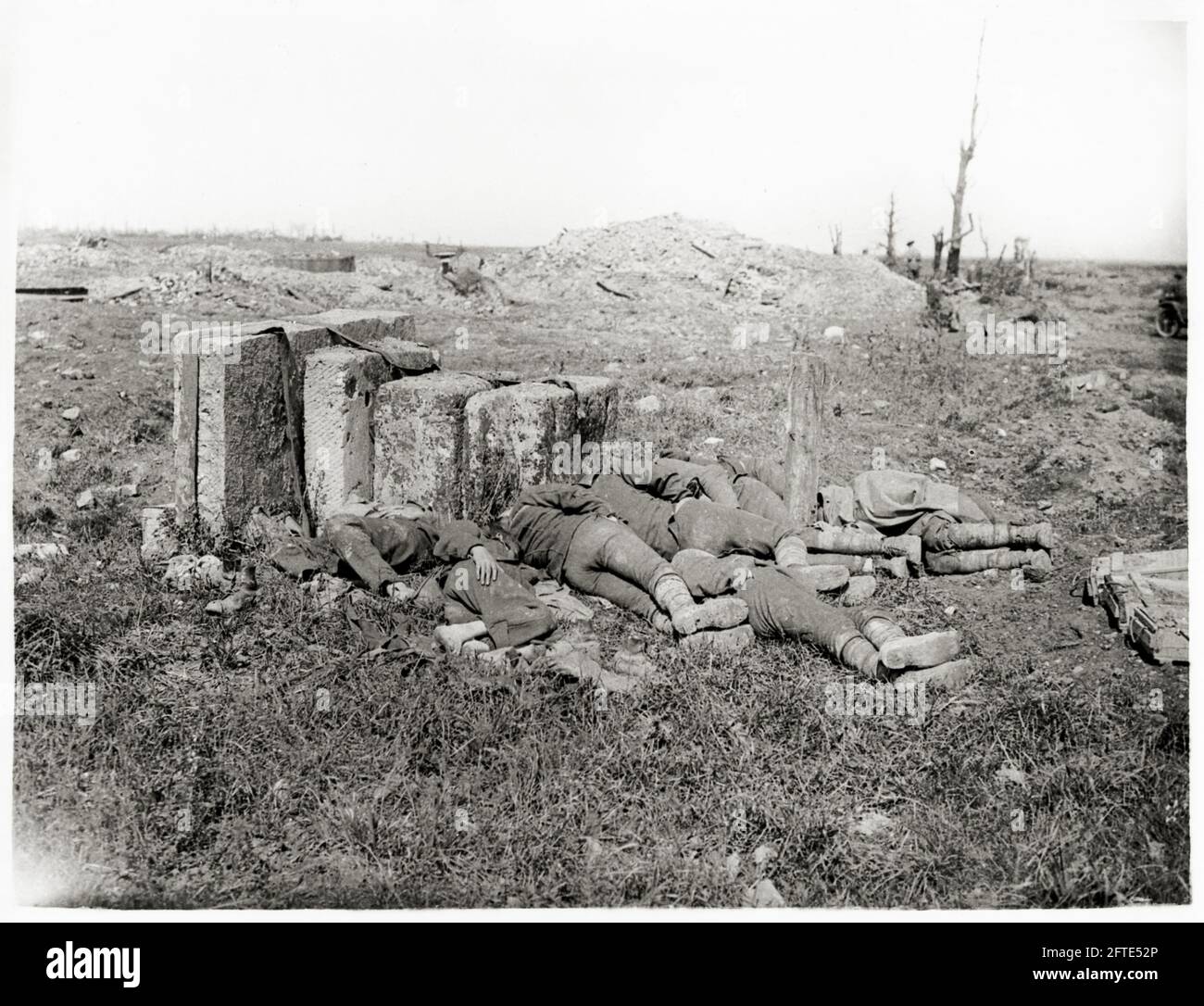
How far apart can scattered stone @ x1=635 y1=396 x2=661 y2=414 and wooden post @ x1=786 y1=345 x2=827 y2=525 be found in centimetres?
305

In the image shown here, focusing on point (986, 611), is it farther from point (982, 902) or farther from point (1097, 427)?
point (1097, 427)

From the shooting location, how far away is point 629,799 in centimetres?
398

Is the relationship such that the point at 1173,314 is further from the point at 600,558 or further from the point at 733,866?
the point at 733,866

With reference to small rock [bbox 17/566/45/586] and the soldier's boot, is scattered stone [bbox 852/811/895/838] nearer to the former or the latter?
the soldier's boot

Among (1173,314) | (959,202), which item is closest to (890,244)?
(959,202)

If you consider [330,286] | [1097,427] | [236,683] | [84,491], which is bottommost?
[236,683]

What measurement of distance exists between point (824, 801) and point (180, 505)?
4205 mm

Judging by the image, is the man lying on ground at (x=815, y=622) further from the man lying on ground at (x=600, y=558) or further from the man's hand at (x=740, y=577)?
the man lying on ground at (x=600, y=558)

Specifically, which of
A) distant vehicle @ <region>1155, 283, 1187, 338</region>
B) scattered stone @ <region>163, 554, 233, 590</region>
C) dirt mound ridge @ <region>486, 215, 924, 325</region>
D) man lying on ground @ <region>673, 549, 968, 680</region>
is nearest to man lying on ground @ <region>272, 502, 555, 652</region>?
scattered stone @ <region>163, 554, 233, 590</region>

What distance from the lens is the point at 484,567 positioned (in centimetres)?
545

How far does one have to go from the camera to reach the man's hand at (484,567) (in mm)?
5418

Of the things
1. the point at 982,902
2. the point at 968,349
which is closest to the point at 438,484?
the point at 982,902

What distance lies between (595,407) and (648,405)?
2751mm

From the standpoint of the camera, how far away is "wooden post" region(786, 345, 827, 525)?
247 inches
